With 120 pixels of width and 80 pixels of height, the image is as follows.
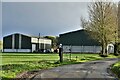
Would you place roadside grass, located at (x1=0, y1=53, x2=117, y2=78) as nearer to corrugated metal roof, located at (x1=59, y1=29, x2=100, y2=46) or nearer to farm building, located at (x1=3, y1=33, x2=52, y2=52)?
corrugated metal roof, located at (x1=59, y1=29, x2=100, y2=46)

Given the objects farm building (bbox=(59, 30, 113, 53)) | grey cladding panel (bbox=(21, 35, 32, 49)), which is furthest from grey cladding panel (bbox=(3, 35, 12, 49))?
farm building (bbox=(59, 30, 113, 53))

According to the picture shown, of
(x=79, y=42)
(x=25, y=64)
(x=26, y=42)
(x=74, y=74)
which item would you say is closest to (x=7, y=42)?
(x=26, y=42)

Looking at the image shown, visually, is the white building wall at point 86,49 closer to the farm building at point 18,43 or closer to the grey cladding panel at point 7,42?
the farm building at point 18,43

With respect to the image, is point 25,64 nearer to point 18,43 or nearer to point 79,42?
point 79,42

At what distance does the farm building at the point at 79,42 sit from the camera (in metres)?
78.3

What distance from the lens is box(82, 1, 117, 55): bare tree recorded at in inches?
2089

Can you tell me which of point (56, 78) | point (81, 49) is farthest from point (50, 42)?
point (56, 78)

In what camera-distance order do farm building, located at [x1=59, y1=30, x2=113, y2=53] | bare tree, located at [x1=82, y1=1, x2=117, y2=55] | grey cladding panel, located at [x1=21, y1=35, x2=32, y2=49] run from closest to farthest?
bare tree, located at [x1=82, y1=1, x2=117, y2=55] < farm building, located at [x1=59, y1=30, x2=113, y2=53] < grey cladding panel, located at [x1=21, y1=35, x2=32, y2=49]

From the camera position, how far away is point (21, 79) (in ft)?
51.0

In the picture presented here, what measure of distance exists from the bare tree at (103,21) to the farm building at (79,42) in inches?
907

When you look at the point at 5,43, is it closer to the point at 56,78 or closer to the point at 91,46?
the point at 91,46

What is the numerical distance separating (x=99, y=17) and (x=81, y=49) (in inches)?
1063

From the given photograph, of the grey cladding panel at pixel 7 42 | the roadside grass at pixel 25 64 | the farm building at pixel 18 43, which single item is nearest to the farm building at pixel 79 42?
the farm building at pixel 18 43

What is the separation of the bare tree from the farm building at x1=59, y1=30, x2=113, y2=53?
2303cm
